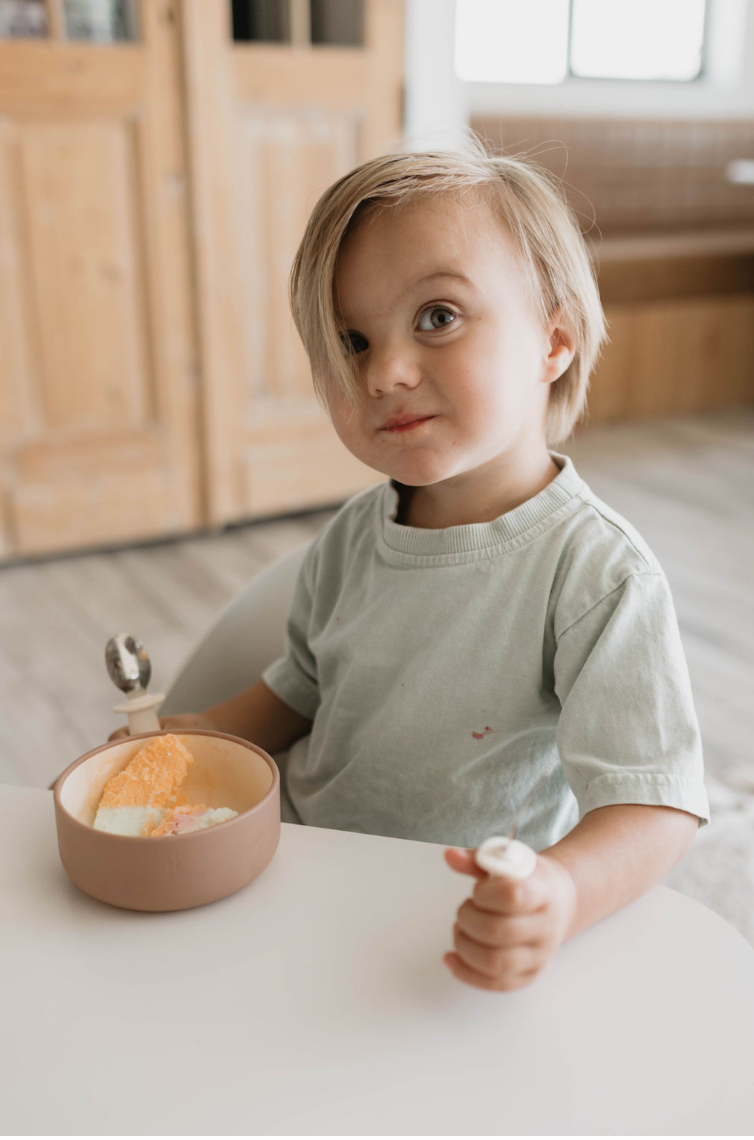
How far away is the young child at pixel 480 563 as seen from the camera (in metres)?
0.64

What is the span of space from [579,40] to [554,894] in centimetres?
446

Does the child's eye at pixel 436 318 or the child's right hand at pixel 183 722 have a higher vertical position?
the child's eye at pixel 436 318

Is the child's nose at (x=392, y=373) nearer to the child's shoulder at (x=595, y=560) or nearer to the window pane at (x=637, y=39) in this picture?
the child's shoulder at (x=595, y=560)

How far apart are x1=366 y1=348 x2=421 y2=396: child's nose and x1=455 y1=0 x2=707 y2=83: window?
378cm

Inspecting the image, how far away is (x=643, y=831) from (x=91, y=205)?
2.36m

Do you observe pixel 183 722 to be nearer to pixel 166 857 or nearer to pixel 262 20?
pixel 166 857

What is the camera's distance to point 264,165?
8.85 ft

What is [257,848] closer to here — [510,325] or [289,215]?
[510,325]

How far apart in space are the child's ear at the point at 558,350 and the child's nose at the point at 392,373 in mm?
138

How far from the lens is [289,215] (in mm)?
2762

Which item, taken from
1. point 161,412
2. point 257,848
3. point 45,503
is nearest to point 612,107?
point 161,412

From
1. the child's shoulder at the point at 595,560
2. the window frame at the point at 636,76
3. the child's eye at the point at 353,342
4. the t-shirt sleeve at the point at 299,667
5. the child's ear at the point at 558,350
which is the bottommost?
the t-shirt sleeve at the point at 299,667

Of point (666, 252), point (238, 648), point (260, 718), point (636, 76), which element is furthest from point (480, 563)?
point (636, 76)

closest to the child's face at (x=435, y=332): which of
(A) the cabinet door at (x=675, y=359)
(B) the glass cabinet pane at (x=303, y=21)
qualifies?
(B) the glass cabinet pane at (x=303, y=21)
